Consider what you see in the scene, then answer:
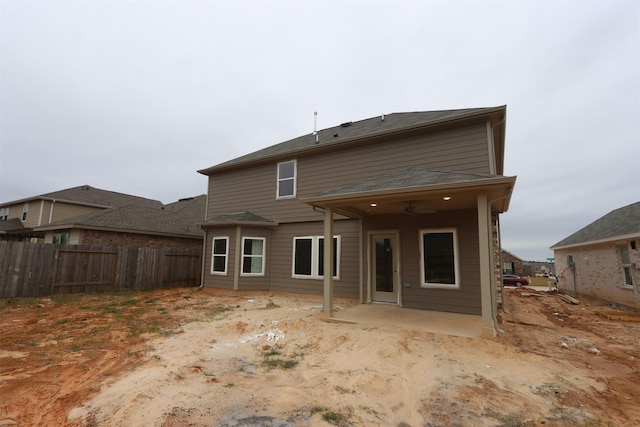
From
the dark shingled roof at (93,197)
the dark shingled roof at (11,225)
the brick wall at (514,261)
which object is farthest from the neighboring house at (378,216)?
the brick wall at (514,261)

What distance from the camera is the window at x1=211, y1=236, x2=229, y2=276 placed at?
1189 cm

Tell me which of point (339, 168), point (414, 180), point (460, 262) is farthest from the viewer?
point (339, 168)

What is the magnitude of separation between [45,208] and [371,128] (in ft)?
75.2

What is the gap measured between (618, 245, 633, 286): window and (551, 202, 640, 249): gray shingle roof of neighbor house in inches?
23.3

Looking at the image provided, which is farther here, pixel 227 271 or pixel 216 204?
pixel 216 204

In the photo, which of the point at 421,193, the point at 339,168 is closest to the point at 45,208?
the point at 339,168

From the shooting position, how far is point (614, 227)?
43.1ft

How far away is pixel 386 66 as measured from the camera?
14.9 metres

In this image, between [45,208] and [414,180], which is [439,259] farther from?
[45,208]

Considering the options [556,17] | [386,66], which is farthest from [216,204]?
[556,17]

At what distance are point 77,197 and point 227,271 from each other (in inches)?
704

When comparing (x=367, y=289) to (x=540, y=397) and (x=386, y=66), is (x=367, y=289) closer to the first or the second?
(x=540, y=397)

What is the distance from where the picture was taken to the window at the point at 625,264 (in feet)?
37.6

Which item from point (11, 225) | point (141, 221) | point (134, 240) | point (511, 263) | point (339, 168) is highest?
point (339, 168)
